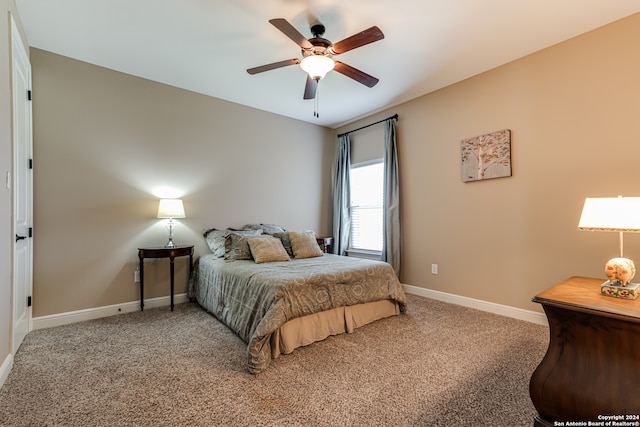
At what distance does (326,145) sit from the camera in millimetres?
5184

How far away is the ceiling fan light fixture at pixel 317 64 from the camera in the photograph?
2.34 meters

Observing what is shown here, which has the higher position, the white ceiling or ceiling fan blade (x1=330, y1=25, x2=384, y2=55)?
the white ceiling

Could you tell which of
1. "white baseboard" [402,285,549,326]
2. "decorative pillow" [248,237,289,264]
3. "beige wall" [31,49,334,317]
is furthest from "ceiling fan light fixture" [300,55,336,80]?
"white baseboard" [402,285,549,326]

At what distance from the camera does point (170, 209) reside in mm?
3297

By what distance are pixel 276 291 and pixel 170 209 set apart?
6.10 ft

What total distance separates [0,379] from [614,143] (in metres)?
4.83

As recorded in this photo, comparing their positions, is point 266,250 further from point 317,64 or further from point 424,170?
point 424,170

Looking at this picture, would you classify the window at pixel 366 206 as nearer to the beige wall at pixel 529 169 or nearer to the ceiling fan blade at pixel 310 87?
the beige wall at pixel 529 169

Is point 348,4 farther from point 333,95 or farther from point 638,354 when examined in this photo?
point 638,354

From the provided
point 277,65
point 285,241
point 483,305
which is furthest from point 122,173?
point 483,305

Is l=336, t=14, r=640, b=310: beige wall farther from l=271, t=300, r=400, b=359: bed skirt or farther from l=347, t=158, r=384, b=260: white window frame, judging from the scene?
l=271, t=300, r=400, b=359: bed skirt

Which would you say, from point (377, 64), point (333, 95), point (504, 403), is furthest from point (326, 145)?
point (504, 403)

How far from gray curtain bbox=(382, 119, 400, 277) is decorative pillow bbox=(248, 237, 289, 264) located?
5.06ft

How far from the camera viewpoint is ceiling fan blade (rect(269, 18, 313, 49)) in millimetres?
1950
